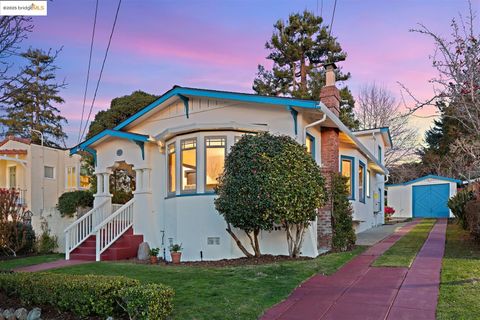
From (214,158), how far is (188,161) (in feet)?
2.78

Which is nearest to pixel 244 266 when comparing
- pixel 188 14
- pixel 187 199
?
pixel 187 199

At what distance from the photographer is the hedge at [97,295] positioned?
5.51 metres

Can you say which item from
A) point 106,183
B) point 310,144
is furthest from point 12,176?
point 310,144

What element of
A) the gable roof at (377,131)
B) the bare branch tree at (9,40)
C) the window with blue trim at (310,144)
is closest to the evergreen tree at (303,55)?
the gable roof at (377,131)

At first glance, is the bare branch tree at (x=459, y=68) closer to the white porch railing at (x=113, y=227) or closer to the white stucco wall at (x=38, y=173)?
the white porch railing at (x=113, y=227)

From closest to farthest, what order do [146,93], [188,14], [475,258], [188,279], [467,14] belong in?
[467,14], [188,279], [475,258], [188,14], [146,93]

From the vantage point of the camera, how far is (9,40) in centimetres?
804

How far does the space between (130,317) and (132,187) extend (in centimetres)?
1703

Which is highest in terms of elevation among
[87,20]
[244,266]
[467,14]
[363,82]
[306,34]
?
[306,34]

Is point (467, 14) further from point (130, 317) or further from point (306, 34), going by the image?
point (306, 34)

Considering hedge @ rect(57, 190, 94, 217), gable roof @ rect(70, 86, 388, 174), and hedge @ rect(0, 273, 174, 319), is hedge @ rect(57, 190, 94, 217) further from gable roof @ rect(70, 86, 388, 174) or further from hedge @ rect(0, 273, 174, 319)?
hedge @ rect(0, 273, 174, 319)

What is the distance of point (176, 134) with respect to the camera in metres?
12.3

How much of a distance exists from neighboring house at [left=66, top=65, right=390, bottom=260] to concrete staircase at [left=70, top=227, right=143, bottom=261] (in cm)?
3

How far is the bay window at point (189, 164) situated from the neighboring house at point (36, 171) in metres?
15.1
